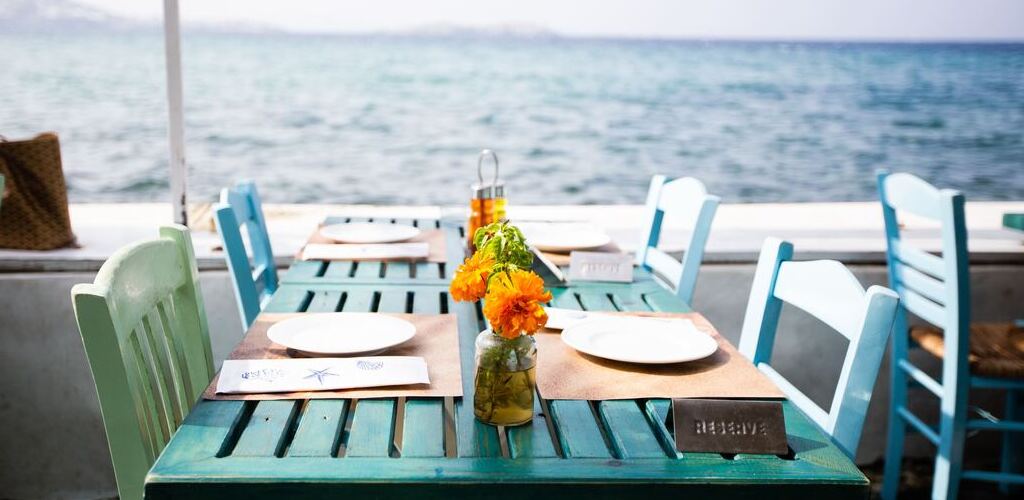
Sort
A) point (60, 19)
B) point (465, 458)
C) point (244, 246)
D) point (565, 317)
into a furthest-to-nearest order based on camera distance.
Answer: point (60, 19) < point (244, 246) < point (565, 317) < point (465, 458)

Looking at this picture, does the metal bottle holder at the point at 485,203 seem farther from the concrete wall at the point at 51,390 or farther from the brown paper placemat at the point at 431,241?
the concrete wall at the point at 51,390

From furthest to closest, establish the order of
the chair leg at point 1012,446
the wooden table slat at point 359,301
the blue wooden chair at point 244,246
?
the chair leg at point 1012,446, the blue wooden chair at point 244,246, the wooden table slat at point 359,301

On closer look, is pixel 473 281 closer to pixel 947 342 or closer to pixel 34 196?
pixel 947 342

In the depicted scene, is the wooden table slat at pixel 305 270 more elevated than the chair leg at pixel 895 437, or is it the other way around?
the wooden table slat at pixel 305 270

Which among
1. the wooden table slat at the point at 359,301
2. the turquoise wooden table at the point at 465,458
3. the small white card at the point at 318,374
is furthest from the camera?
the wooden table slat at the point at 359,301

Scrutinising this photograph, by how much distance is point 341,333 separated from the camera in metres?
1.31

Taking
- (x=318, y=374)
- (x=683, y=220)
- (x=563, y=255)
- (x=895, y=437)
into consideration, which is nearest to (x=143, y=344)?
(x=318, y=374)

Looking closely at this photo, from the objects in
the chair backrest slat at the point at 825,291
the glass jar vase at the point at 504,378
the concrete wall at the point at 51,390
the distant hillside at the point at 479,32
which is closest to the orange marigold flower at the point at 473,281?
the glass jar vase at the point at 504,378

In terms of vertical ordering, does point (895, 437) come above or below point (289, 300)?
below

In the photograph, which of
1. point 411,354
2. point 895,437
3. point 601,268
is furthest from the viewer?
point 895,437

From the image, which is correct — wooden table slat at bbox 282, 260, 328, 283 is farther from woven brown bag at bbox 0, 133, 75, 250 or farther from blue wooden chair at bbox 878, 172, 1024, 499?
blue wooden chair at bbox 878, 172, 1024, 499

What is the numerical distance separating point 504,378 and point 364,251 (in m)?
1.03

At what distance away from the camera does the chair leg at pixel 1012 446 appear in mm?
2561

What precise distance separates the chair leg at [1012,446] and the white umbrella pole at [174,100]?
2.33m
